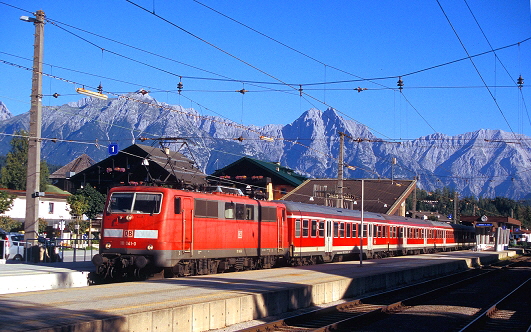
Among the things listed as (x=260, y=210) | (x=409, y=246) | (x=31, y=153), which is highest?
(x=31, y=153)

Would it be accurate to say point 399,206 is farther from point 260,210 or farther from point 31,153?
point 31,153

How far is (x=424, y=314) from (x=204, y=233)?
8931mm

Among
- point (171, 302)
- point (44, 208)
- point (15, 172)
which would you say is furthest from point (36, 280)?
point (15, 172)

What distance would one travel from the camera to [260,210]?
28219mm

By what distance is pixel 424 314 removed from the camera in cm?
1822

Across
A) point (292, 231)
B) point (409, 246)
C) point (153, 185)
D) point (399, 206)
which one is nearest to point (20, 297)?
point (153, 185)

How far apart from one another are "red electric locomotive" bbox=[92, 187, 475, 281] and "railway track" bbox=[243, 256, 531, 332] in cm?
647

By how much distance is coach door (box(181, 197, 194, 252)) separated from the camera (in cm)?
2241

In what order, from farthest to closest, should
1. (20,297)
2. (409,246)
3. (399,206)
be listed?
(399,206)
(409,246)
(20,297)

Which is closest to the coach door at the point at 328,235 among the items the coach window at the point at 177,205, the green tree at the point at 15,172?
the coach window at the point at 177,205

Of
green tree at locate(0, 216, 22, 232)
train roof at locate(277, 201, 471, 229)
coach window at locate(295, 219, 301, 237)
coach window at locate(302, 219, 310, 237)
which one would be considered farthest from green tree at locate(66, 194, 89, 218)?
coach window at locate(295, 219, 301, 237)

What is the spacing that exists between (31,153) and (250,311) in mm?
15112

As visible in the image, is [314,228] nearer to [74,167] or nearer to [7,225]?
[7,225]

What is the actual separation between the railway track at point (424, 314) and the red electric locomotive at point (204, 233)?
6.47m
